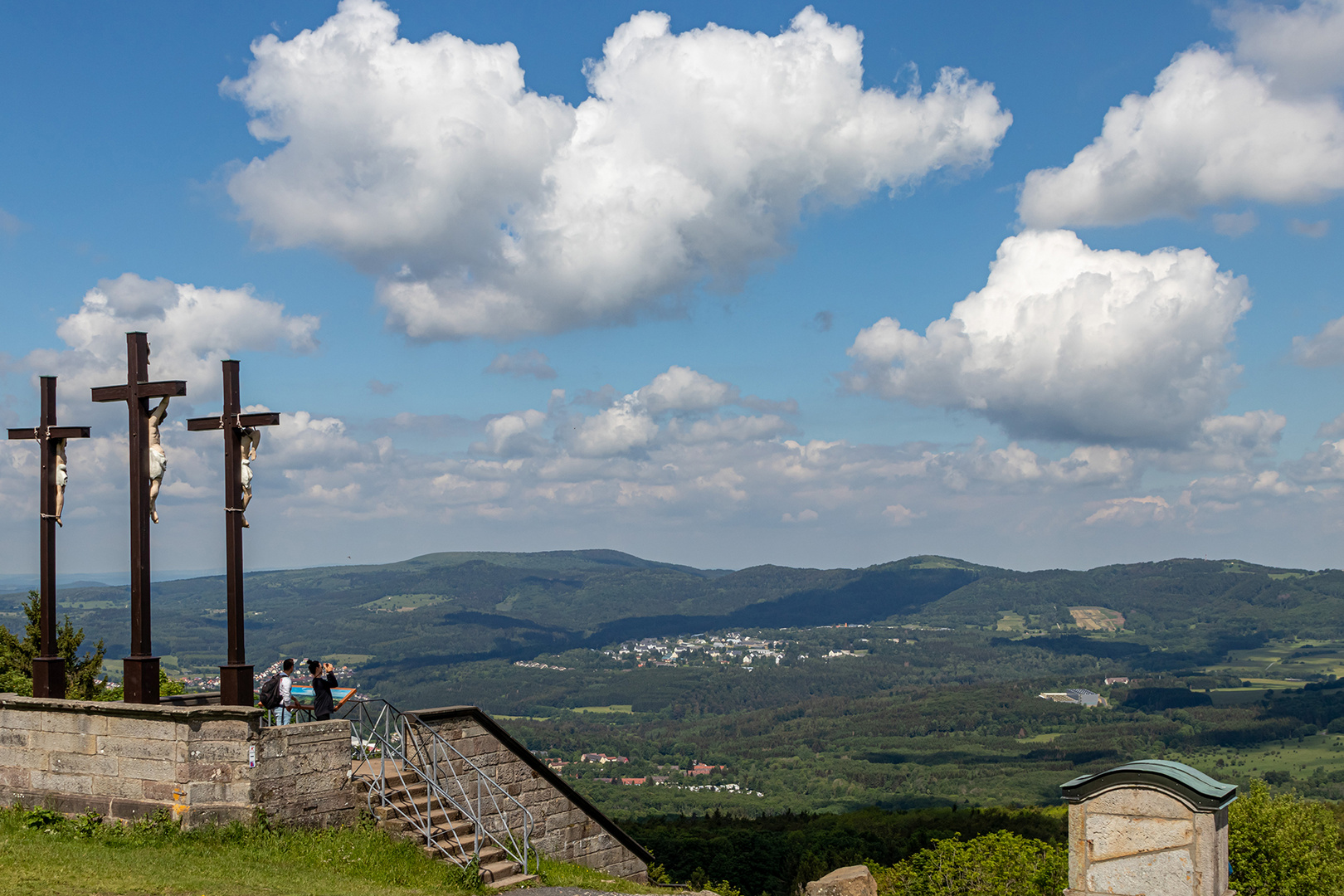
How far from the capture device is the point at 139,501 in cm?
1577

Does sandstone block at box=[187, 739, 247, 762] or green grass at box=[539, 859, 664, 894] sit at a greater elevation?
sandstone block at box=[187, 739, 247, 762]

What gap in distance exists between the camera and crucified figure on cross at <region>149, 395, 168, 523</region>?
52.0ft

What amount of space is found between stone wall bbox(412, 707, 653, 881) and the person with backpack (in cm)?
209

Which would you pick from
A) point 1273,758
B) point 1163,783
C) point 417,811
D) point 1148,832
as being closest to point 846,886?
point 1148,832

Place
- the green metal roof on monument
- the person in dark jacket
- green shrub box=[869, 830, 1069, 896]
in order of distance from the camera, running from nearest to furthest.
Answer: the green metal roof on monument
the person in dark jacket
green shrub box=[869, 830, 1069, 896]

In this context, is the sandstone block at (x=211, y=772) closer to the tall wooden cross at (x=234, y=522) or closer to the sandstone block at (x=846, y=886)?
the tall wooden cross at (x=234, y=522)

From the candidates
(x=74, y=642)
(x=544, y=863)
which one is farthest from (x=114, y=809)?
(x=74, y=642)

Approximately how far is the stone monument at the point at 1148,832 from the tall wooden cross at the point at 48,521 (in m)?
15.9

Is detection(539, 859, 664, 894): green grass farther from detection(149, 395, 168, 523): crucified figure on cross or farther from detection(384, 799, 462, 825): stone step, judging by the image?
detection(149, 395, 168, 523): crucified figure on cross

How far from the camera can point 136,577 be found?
15344mm

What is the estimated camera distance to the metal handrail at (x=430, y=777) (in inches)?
595

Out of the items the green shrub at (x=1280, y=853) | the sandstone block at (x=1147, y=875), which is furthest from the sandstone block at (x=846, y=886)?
the green shrub at (x=1280, y=853)

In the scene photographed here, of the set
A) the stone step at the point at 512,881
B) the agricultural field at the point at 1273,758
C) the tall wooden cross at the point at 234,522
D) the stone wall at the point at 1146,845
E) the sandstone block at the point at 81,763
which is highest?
the tall wooden cross at the point at 234,522

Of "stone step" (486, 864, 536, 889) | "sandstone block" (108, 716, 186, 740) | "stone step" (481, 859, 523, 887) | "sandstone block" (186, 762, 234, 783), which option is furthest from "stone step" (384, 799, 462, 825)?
"sandstone block" (108, 716, 186, 740)
